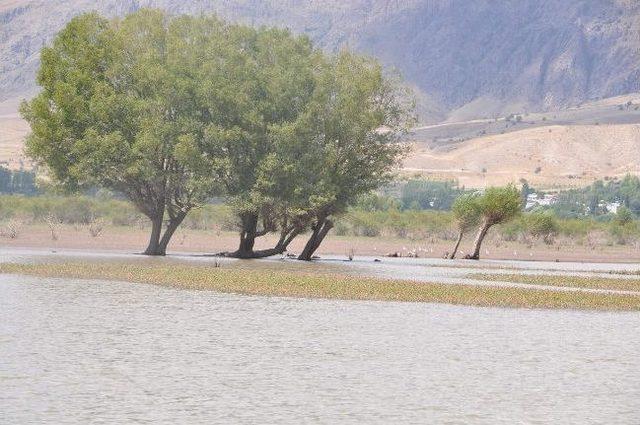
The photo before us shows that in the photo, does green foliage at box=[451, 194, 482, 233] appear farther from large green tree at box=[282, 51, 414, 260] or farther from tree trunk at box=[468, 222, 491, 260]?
large green tree at box=[282, 51, 414, 260]

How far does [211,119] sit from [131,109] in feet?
15.9

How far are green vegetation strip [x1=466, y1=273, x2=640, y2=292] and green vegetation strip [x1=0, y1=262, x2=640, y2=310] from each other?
529cm

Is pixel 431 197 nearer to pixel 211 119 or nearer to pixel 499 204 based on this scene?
pixel 499 204

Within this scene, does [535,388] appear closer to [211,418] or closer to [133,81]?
[211,418]

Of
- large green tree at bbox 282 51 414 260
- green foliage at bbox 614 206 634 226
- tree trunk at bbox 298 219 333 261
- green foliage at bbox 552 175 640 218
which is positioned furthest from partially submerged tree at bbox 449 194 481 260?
green foliage at bbox 552 175 640 218

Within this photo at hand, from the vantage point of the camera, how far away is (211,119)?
66.2 meters

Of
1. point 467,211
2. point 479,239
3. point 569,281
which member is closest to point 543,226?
point 479,239

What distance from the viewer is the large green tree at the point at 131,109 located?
62.7 m

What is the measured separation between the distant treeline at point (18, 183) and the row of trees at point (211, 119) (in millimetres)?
98313

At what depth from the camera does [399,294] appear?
4328 centimetres

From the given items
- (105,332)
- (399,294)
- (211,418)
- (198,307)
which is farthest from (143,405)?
(399,294)

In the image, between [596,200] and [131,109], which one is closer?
[131,109]

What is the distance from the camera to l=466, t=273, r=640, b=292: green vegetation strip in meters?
51.6

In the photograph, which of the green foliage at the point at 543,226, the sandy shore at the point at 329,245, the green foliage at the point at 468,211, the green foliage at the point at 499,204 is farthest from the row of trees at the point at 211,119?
the green foliage at the point at 543,226
